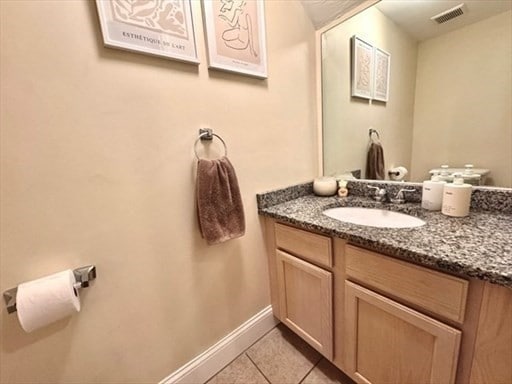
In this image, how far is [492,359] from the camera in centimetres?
58

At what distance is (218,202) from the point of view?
3.25 feet

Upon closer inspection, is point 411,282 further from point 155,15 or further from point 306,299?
point 155,15

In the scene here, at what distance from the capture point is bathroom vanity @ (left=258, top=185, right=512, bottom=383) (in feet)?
1.89

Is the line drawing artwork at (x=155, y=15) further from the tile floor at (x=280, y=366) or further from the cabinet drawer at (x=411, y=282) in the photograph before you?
the tile floor at (x=280, y=366)

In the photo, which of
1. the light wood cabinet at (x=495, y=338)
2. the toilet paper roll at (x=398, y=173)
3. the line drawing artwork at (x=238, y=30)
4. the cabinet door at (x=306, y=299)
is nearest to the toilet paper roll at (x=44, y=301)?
the cabinet door at (x=306, y=299)

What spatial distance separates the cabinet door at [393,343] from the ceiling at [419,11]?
3.83 ft

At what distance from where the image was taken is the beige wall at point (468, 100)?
85 centimetres

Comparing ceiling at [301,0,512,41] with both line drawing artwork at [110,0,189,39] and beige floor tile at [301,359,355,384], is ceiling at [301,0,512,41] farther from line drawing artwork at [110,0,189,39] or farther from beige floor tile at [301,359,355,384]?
beige floor tile at [301,359,355,384]

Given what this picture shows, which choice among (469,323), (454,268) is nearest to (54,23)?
Answer: (454,268)

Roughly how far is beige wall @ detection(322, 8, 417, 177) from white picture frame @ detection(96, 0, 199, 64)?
0.90 meters

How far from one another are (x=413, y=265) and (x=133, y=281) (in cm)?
100

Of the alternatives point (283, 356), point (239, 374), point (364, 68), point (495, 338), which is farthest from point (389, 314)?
point (364, 68)

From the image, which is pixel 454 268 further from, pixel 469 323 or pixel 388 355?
pixel 388 355

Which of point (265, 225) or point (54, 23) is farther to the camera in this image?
point (265, 225)
